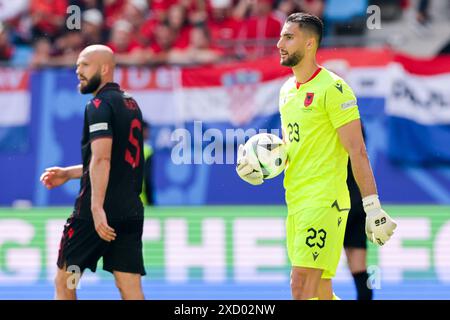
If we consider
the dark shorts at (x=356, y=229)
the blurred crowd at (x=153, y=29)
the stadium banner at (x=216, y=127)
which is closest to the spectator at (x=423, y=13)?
the blurred crowd at (x=153, y=29)

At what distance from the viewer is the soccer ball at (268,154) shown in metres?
7.50

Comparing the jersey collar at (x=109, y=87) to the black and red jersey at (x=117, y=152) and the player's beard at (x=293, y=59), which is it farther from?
the player's beard at (x=293, y=59)

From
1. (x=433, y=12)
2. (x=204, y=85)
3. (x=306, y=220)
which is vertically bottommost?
(x=306, y=220)

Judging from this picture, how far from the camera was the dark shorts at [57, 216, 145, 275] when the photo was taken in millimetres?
7848

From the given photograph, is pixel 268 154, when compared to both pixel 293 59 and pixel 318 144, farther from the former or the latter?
pixel 293 59

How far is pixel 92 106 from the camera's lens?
7.88 metres

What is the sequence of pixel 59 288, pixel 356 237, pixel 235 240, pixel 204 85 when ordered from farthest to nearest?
1. pixel 204 85
2. pixel 235 240
3. pixel 356 237
4. pixel 59 288

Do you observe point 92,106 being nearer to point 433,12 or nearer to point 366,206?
→ point 366,206

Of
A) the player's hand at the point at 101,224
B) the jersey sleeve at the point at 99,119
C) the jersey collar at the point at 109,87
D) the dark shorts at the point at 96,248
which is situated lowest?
the dark shorts at the point at 96,248

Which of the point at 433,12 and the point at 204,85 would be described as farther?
the point at 433,12

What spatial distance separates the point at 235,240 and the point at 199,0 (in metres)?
5.82

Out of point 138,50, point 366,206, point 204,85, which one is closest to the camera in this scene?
point 366,206

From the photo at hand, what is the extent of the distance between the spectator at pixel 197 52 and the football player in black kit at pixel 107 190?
24.5ft
